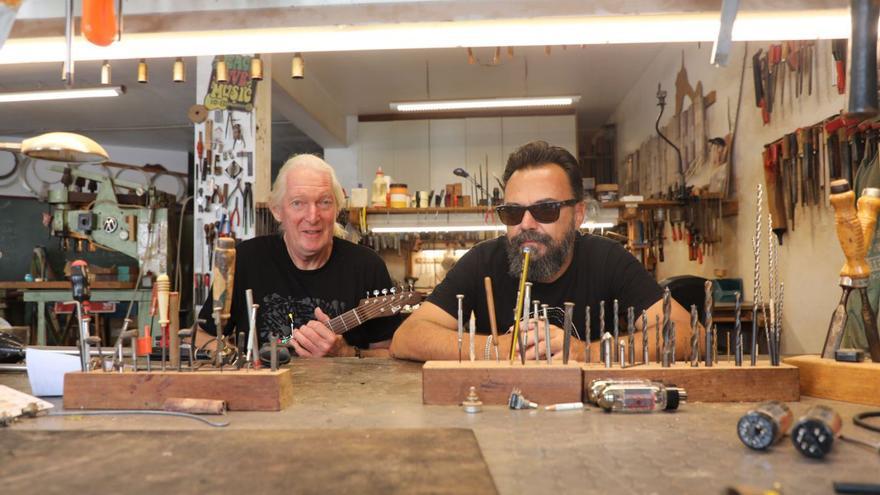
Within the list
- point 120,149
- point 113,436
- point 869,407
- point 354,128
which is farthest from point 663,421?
point 120,149

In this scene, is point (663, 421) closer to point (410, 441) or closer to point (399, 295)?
point (410, 441)

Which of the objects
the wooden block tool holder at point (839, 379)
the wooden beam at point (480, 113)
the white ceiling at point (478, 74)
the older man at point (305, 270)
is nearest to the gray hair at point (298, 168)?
the older man at point (305, 270)

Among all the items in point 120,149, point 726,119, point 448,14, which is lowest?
point 448,14

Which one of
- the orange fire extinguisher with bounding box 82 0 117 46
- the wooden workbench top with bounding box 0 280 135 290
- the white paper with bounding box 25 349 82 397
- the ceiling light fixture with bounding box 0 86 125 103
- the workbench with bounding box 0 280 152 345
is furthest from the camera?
the ceiling light fixture with bounding box 0 86 125 103

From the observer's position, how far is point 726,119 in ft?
19.8

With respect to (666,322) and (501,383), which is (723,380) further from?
(501,383)

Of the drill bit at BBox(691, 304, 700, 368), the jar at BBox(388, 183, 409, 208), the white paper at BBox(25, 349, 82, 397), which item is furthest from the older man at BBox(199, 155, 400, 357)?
the jar at BBox(388, 183, 409, 208)

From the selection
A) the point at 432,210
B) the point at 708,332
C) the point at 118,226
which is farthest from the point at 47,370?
the point at 432,210

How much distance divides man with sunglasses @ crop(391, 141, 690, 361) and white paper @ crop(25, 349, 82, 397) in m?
1.12

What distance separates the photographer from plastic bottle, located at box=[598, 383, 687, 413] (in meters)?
1.46

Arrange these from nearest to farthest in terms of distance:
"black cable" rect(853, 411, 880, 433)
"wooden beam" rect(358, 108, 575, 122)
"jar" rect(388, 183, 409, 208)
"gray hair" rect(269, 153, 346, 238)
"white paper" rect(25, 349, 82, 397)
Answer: "black cable" rect(853, 411, 880, 433), "white paper" rect(25, 349, 82, 397), "gray hair" rect(269, 153, 346, 238), "jar" rect(388, 183, 409, 208), "wooden beam" rect(358, 108, 575, 122)

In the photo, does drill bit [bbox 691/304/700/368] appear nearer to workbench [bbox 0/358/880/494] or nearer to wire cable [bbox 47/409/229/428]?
workbench [bbox 0/358/880/494]

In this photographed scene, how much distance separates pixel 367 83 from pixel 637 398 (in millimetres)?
8426

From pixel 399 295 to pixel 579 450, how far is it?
2.20 metres
